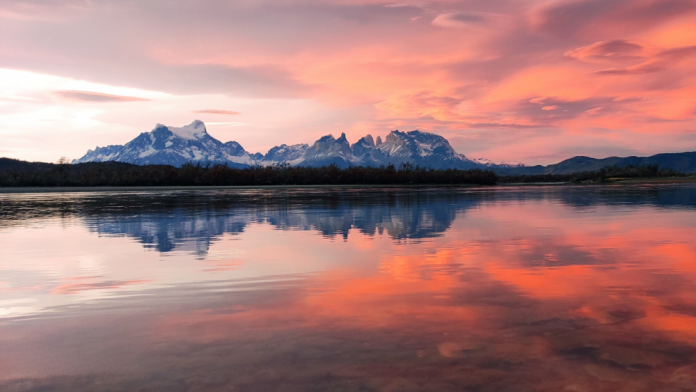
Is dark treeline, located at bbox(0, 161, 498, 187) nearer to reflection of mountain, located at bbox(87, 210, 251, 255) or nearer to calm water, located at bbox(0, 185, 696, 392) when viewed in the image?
reflection of mountain, located at bbox(87, 210, 251, 255)

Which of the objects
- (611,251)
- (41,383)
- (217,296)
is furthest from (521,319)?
(611,251)

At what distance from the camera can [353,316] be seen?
9.49m

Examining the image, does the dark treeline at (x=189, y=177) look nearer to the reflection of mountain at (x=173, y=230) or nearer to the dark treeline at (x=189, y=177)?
the dark treeline at (x=189, y=177)

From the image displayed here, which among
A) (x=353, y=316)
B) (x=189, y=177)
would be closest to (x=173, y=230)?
(x=353, y=316)

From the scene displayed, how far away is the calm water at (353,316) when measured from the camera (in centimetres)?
675

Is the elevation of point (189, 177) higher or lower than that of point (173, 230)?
higher

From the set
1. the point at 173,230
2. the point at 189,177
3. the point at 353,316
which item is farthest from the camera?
the point at 189,177

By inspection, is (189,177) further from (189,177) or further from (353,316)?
(353,316)

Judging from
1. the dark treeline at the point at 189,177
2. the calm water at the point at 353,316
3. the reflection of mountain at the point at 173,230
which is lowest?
the calm water at the point at 353,316

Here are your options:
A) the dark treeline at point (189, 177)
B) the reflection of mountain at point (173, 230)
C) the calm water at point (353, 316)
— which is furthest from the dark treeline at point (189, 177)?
the calm water at point (353, 316)

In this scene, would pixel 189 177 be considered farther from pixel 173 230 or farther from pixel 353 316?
pixel 353 316

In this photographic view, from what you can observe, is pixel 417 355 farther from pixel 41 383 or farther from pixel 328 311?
pixel 41 383

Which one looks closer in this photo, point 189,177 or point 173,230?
point 173,230

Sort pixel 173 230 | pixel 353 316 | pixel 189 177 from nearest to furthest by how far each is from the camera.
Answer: pixel 353 316, pixel 173 230, pixel 189 177
